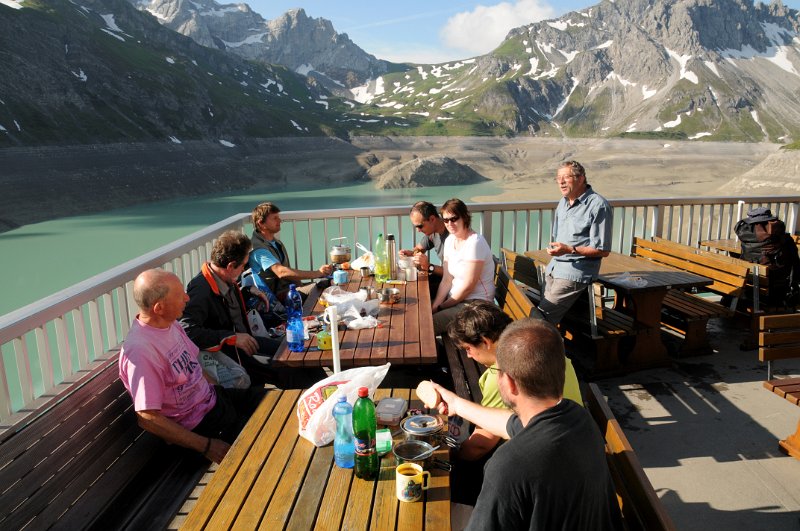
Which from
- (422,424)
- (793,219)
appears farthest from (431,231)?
(793,219)

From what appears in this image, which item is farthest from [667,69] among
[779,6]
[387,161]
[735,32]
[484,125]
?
[387,161]

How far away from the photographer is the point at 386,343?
9.71 ft

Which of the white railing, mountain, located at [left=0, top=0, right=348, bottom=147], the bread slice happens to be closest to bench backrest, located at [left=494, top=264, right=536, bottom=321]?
the bread slice

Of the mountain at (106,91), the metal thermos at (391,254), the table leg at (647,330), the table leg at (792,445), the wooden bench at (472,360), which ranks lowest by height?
the table leg at (792,445)

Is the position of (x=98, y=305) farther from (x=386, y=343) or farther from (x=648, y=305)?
(x=648, y=305)

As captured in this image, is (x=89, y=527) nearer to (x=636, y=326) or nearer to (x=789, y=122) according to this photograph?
(x=636, y=326)

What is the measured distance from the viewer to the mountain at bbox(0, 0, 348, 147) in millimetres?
53562

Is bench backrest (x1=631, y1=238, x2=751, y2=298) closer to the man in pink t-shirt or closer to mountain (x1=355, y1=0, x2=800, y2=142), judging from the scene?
the man in pink t-shirt

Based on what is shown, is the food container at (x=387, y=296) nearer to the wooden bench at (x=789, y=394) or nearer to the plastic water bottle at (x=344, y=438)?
the plastic water bottle at (x=344, y=438)

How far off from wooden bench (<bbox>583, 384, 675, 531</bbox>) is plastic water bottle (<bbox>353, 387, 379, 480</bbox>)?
750 millimetres

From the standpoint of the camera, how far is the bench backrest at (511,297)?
3208mm

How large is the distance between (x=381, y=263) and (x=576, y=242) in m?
1.53

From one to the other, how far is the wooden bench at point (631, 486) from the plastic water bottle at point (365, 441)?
75cm

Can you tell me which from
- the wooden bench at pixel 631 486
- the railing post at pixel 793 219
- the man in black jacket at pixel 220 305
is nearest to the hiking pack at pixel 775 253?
the railing post at pixel 793 219
